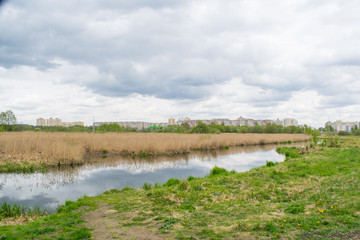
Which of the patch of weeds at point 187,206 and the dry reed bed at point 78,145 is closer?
the patch of weeds at point 187,206

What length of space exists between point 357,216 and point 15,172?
50.0 feet

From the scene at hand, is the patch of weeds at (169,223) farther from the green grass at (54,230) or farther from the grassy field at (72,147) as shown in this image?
the grassy field at (72,147)

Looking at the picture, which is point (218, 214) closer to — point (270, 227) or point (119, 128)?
point (270, 227)

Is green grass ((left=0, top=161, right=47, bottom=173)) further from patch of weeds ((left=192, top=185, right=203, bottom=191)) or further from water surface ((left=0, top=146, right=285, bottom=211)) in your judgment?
patch of weeds ((left=192, top=185, right=203, bottom=191))

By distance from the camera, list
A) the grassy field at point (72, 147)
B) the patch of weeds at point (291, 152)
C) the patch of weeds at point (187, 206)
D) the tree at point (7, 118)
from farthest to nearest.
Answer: the tree at point (7, 118) → the patch of weeds at point (291, 152) → the grassy field at point (72, 147) → the patch of weeds at point (187, 206)

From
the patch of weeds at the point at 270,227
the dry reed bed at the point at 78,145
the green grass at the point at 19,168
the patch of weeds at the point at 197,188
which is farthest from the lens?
the dry reed bed at the point at 78,145

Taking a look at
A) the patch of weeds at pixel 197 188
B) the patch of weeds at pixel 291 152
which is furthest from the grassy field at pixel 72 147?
the patch of weeds at pixel 197 188

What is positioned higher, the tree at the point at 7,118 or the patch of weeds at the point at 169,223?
the tree at the point at 7,118

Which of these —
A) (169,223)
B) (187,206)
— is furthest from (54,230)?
(187,206)

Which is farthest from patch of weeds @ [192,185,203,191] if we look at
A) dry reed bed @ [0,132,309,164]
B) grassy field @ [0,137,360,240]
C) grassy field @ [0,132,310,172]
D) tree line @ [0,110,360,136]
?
tree line @ [0,110,360,136]

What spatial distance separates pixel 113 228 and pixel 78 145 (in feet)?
46.3

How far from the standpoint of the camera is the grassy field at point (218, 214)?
425cm

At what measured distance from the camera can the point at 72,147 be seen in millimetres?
16562

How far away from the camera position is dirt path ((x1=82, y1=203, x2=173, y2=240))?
4.29 m
